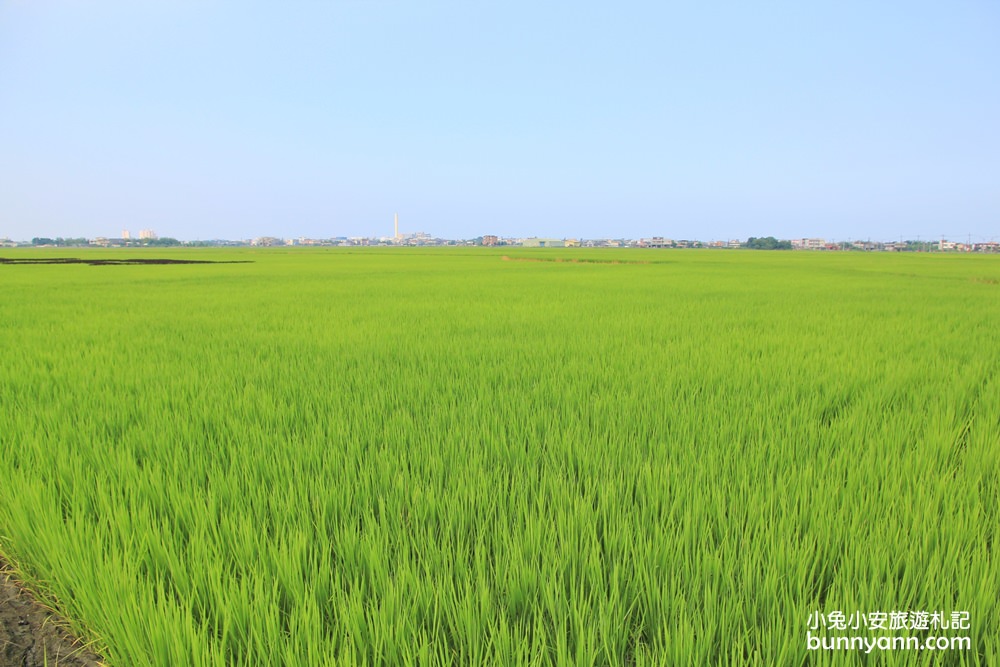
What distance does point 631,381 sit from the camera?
11.7 feet

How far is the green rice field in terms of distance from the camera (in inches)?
45.8

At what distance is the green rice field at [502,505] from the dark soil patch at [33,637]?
7 cm

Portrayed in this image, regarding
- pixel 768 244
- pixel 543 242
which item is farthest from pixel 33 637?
pixel 543 242

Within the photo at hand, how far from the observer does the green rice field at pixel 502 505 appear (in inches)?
45.8

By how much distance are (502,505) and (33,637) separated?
1.50 metres

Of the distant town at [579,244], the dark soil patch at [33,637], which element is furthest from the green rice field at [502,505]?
the distant town at [579,244]

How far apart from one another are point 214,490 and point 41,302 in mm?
11229

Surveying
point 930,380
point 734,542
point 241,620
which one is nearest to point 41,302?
point 241,620

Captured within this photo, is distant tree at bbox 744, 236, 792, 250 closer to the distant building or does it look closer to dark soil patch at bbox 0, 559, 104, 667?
the distant building

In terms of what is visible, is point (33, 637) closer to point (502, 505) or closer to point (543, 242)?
point (502, 505)

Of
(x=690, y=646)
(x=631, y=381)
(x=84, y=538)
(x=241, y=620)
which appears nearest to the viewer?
(x=690, y=646)

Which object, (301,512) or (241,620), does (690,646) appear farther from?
(301,512)

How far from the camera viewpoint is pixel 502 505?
1696 mm

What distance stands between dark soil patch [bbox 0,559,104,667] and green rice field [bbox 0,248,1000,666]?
70 mm
